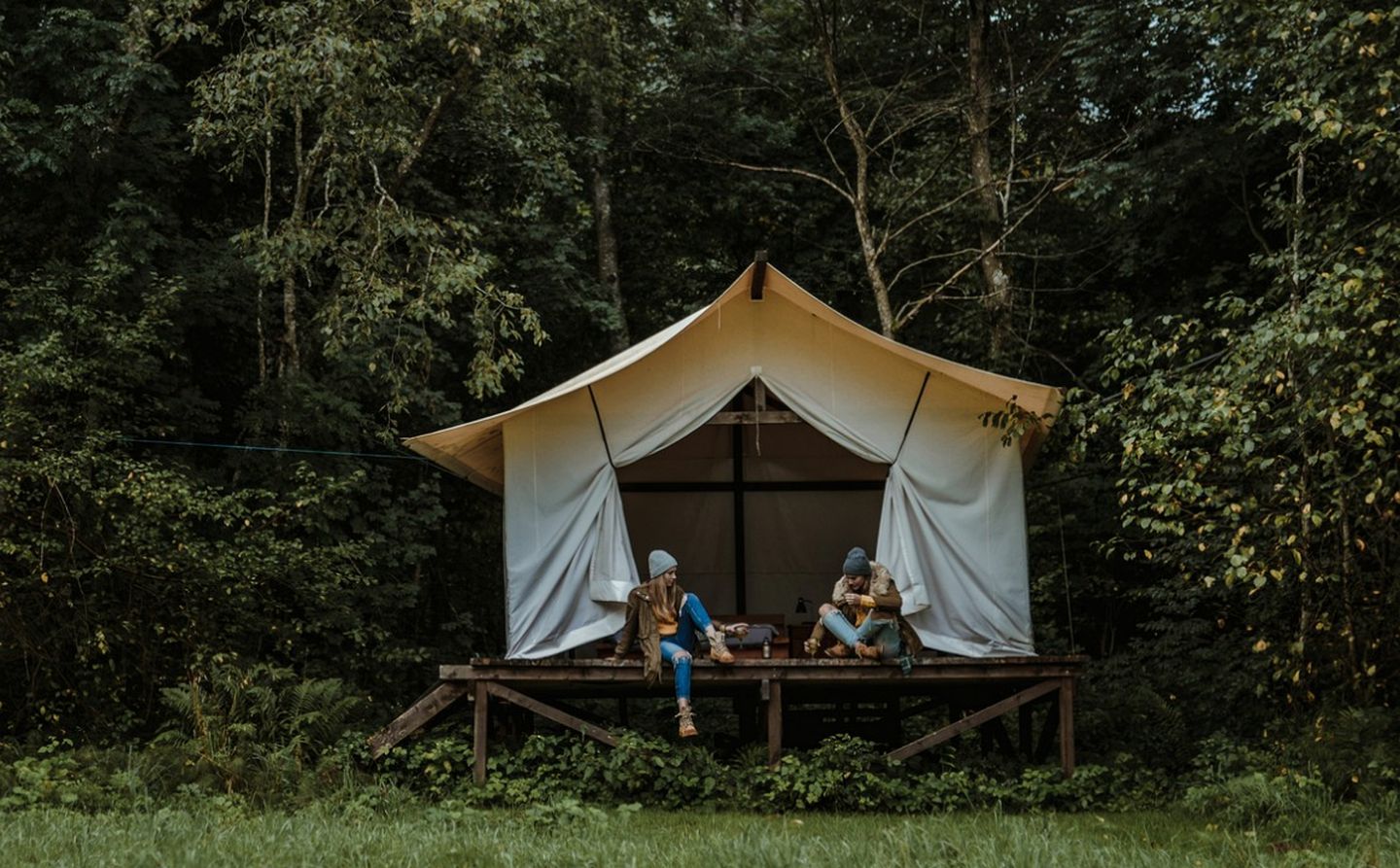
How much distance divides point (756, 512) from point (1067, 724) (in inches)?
182

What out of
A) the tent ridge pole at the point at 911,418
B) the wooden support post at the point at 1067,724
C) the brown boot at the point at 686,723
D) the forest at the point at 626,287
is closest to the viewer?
the forest at the point at 626,287

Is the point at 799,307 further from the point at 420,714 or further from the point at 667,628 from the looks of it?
the point at 420,714

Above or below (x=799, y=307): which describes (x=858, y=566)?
below

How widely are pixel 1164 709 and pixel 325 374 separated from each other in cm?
804

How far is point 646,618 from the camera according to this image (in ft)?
30.7

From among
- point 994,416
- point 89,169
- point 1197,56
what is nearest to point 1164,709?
point 994,416

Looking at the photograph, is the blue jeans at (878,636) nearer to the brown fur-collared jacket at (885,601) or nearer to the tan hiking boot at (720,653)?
the brown fur-collared jacket at (885,601)

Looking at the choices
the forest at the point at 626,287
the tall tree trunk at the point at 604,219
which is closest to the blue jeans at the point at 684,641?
the forest at the point at 626,287

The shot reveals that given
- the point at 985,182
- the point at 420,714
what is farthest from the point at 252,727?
the point at 985,182

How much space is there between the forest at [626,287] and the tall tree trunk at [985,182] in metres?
0.05

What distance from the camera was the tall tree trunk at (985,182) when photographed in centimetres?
1541

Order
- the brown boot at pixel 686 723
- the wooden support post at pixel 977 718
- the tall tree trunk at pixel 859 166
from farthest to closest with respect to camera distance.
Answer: the tall tree trunk at pixel 859 166 → the wooden support post at pixel 977 718 → the brown boot at pixel 686 723

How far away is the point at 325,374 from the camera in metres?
14.1

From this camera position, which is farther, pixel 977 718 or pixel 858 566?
pixel 977 718
